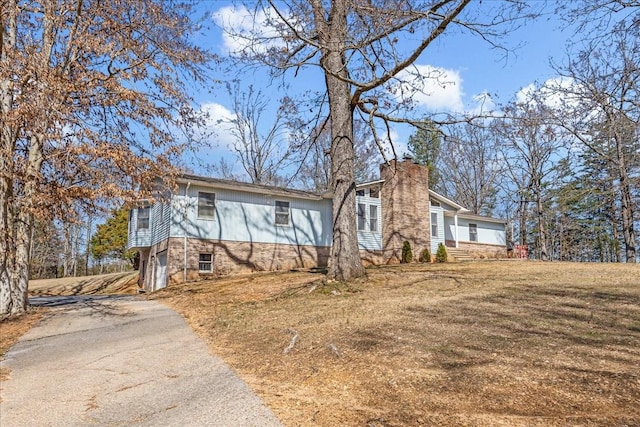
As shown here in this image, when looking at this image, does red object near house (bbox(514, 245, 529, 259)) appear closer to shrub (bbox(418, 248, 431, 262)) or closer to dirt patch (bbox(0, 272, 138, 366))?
shrub (bbox(418, 248, 431, 262))

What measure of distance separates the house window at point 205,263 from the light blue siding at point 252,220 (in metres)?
0.82

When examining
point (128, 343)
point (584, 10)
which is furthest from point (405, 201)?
point (128, 343)

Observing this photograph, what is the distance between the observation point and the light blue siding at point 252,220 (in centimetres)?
1747

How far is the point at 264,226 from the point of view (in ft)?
63.3

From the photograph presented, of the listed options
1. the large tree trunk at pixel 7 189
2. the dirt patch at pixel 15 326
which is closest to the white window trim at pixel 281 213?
the dirt patch at pixel 15 326

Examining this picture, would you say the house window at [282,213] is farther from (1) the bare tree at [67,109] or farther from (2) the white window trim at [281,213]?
(1) the bare tree at [67,109]

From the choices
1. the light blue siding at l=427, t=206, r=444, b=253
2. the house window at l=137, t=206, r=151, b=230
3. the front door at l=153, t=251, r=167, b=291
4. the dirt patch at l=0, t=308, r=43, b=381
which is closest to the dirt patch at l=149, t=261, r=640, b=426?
the dirt patch at l=0, t=308, r=43, b=381

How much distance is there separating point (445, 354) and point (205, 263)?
14.4 metres

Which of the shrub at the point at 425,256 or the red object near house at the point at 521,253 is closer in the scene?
the shrub at the point at 425,256

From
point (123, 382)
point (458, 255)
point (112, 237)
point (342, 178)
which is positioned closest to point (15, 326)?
point (123, 382)

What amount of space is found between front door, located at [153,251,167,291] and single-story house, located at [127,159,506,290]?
42 mm

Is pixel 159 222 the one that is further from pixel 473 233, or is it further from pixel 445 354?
pixel 473 233

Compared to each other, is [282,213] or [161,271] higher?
[282,213]

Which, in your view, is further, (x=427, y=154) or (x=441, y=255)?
(x=427, y=154)
